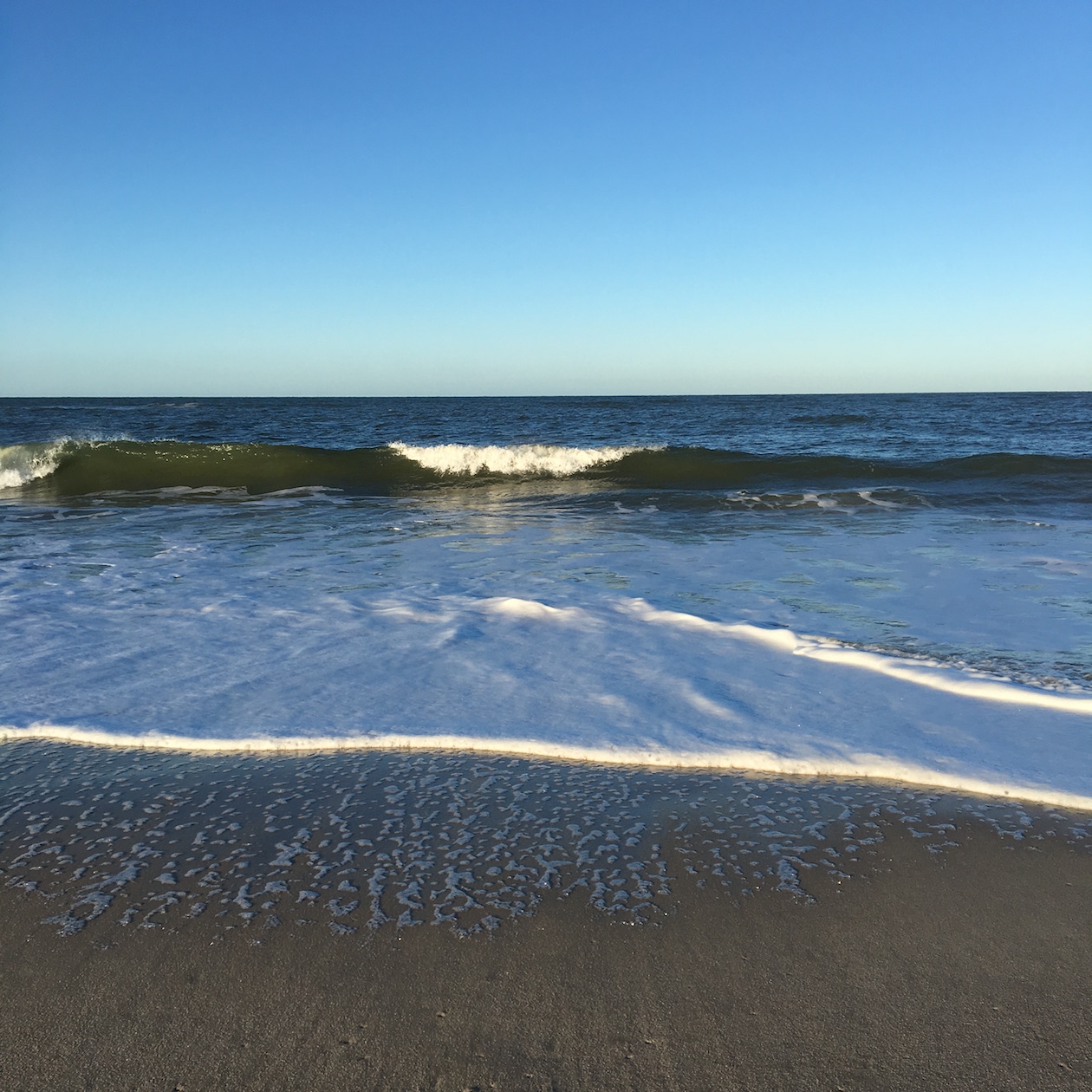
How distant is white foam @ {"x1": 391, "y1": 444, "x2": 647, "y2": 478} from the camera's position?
17.4 meters

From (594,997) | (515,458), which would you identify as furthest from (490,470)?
(594,997)

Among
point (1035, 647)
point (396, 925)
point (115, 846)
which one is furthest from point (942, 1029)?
point (1035, 647)

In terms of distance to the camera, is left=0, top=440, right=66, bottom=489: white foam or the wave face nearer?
the wave face

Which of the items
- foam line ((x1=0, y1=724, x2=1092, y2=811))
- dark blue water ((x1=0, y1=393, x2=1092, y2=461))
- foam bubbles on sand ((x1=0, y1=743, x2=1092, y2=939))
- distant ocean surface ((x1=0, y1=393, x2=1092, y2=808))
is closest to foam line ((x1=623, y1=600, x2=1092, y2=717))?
distant ocean surface ((x1=0, y1=393, x2=1092, y2=808))

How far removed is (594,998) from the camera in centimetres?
165

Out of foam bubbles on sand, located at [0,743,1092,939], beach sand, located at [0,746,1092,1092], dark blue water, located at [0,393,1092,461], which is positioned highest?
beach sand, located at [0,746,1092,1092]

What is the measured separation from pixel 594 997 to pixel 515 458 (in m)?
16.3

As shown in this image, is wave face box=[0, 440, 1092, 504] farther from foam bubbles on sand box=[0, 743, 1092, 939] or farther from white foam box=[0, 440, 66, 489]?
foam bubbles on sand box=[0, 743, 1092, 939]

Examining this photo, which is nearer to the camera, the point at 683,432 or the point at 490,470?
the point at 490,470

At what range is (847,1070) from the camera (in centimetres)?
147

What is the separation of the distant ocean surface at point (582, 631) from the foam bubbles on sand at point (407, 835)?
0.19 m

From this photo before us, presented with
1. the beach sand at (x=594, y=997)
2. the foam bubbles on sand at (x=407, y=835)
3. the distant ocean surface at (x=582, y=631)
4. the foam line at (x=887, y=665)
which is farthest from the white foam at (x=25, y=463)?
the beach sand at (x=594, y=997)

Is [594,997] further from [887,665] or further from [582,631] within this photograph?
[582,631]

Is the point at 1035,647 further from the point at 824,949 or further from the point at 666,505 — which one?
the point at 666,505
